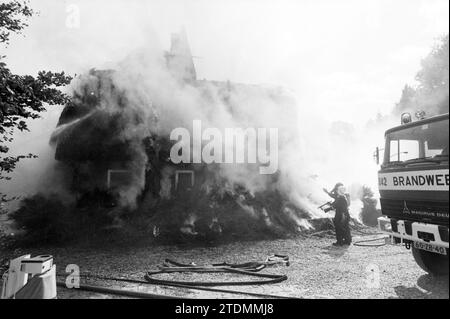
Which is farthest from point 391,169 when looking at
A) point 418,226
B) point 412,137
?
point 418,226

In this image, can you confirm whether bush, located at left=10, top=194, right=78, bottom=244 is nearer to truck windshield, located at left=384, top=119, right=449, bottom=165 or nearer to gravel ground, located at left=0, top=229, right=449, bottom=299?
gravel ground, located at left=0, top=229, right=449, bottom=299

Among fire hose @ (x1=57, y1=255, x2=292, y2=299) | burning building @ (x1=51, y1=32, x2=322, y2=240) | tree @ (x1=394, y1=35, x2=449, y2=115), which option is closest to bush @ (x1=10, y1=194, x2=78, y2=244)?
burning building @ (x1=51, y1=32, x2=322, y2=240)

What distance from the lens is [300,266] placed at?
7.52 metres

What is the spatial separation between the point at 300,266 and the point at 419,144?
13.2 feet

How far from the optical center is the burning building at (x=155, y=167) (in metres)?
12.0

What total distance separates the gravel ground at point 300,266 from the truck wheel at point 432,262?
143mm

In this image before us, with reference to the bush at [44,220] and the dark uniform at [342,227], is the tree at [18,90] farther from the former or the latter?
the dark uniform at [342,227]

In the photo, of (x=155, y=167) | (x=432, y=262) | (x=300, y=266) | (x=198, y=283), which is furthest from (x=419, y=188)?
(x=155, y=167)

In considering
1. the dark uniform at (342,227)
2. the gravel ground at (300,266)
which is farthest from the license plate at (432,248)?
the dark uniform at (342,227)

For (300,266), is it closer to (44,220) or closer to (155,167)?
(155,167)

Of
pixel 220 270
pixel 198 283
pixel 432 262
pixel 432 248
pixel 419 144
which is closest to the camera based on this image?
pixel 432 248

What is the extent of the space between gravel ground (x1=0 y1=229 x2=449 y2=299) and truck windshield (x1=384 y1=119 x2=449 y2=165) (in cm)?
237

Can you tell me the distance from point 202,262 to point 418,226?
17.6 ft
